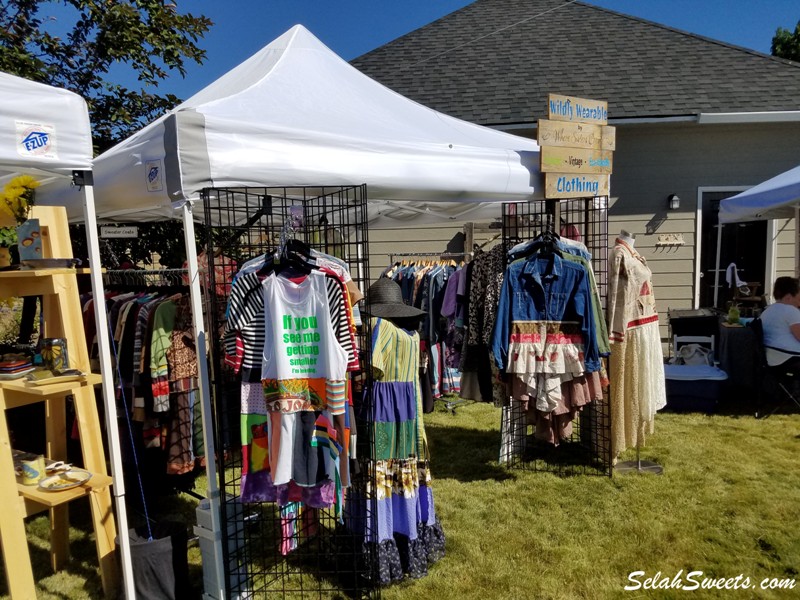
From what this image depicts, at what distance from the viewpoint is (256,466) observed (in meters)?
2.53

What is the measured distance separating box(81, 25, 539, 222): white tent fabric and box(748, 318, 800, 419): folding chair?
11.1ft

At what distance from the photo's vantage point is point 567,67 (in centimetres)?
Result: 873

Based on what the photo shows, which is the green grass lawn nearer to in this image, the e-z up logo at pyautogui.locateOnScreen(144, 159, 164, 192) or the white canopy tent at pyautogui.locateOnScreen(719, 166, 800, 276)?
the e-z up logo at pyautogui.locateOnScreen(144, 159, 164, 192)

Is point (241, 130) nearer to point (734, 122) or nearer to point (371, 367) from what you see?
point (371, 367)

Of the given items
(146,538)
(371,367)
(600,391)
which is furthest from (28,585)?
(600,391)

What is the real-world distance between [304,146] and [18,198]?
144cm

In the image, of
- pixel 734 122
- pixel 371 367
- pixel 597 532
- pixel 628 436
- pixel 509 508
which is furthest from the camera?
pixel 734 122

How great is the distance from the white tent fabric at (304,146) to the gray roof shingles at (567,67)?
4496 mm

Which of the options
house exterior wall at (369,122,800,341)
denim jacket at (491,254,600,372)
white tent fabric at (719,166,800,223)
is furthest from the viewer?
house exterior wall at (369,122,800,341)

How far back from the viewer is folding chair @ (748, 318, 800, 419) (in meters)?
5.46

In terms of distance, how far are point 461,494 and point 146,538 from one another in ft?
7.10

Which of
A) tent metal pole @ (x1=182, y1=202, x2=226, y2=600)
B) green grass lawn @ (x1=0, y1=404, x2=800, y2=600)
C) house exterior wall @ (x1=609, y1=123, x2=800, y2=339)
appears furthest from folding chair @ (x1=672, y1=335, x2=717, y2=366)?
tent metal pole @ (x1=182, y1=202, x2=226, y2=600)

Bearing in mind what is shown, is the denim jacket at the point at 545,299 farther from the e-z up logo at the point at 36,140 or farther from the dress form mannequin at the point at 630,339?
the e-z up logo at the point at 36,140

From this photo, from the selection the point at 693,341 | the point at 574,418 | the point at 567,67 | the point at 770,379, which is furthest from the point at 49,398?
the point at 567,67
